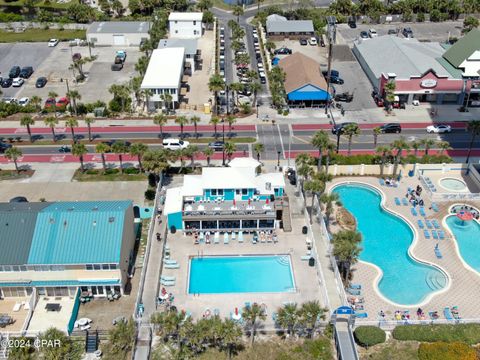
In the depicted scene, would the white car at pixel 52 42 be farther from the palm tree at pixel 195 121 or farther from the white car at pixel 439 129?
the white car at pixel 439 129

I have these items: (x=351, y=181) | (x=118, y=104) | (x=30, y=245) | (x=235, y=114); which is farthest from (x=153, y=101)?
(x=30, y=245)

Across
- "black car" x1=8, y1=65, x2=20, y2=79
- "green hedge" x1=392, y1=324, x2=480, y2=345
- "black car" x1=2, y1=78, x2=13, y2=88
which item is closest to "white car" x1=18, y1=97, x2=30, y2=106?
"black car" x1=2, y1=78, x2=13, y2=88

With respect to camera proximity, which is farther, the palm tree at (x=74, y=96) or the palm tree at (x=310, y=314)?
the palm tree at (x=74, y=96)

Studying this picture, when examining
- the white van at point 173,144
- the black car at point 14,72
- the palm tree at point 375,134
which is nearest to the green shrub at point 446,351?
the palm tree at point 375,134

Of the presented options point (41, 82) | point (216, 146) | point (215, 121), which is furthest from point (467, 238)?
point (41, 82)

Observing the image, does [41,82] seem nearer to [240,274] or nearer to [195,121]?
[195,121]

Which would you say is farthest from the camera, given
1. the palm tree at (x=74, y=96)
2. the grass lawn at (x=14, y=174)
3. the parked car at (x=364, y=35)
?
the parked car at (x=364, y=35)

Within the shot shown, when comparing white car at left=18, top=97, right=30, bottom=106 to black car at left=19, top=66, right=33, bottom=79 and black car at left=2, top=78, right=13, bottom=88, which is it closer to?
black car at left=2, top=78, right=13, bottom=88

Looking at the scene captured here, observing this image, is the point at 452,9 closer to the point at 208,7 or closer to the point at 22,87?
the point at 208,7
